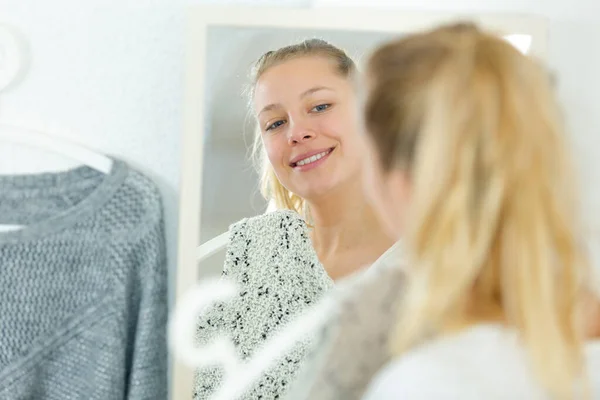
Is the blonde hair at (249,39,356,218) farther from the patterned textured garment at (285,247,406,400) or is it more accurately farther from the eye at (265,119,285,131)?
the patterned textured garment at (285,247,406,400)

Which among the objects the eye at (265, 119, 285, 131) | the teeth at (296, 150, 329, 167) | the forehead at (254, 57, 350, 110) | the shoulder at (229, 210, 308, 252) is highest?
the forehead at (254, 57, 350, 110)

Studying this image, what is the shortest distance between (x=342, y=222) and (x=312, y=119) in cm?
14

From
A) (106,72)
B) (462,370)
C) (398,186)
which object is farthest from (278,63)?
(462,370)

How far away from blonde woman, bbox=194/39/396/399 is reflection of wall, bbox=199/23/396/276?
0.6 inches

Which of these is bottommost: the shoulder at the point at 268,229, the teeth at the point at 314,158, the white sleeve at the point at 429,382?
the white sleeve at the point at 429,382

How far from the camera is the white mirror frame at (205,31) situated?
101 centimetres

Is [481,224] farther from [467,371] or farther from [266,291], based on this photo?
[266,291]

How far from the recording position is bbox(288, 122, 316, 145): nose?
3.36 ft

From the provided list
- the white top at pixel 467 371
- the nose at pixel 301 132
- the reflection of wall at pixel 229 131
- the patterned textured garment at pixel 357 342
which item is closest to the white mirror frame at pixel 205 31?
the reflection of wall at pixel 229 131

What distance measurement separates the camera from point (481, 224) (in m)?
0.65

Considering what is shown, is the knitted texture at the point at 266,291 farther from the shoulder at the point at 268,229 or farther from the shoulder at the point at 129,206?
the shoulder at the point at 129,206

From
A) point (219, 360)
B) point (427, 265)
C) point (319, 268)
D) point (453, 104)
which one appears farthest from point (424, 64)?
point (219, 360)

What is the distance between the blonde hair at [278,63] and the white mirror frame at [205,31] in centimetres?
3

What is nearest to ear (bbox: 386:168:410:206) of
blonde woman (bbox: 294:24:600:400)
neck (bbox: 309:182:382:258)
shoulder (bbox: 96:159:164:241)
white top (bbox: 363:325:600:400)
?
blonde woman (bbox: 294:24:600:400)
